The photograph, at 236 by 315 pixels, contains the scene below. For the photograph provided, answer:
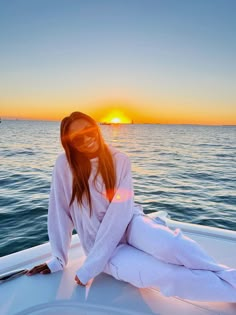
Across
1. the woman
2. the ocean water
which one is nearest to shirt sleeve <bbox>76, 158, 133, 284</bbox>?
the woman

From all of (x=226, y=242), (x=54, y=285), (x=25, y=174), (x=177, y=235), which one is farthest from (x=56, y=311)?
(x=25, y=174)

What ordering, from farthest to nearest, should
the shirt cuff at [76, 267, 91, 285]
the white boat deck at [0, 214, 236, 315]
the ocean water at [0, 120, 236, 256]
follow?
the ocean water at [0, 120, 236, 256]
the shirt cuff at [76, 267, 91, 285]
the white boat deck at [0, 214, 236, 315]

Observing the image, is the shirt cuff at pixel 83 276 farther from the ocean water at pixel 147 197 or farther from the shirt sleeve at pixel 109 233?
the ocean water at pixel 147 197

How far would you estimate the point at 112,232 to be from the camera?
158cm

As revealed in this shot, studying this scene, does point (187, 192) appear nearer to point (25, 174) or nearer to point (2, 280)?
point (25, 174)

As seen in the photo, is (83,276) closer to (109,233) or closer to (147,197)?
(109,233)

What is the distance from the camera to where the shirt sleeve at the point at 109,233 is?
1.53 meters

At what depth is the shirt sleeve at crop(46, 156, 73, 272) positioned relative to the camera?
5.50 ft

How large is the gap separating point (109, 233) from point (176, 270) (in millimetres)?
412

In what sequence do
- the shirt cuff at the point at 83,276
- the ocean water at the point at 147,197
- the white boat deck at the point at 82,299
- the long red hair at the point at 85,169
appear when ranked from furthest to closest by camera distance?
the ocean water at the point at 147,197
the long red hair at the point at 85,169
the shirt cuff at the point at 83,276
the white boat deck at the point at 82,299

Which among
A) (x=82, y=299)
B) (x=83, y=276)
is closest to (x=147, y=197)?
(x=83, y=276)

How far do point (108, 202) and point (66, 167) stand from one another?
1.07ft

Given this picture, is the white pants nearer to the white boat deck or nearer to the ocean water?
the white boat deck

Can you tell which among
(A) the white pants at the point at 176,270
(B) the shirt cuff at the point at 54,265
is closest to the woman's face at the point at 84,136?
(A) the white pants at the point at 176,270
